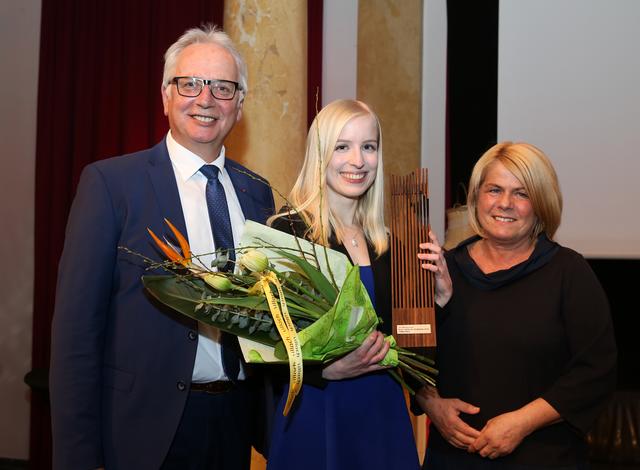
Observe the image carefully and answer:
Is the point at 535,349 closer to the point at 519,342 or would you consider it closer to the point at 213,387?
the point at 519,342

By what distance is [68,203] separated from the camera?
5.66 m

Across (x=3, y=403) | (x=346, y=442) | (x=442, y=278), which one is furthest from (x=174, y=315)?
(x=3, y=403)

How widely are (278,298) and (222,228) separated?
47cm

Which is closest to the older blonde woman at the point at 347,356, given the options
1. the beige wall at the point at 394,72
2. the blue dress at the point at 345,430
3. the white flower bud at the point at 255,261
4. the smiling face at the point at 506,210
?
the blue dress at the point at 345,430

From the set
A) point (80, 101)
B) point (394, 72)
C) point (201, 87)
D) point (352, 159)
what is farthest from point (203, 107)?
point (80, 101)

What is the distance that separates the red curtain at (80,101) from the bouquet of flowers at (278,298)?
13.0 ft

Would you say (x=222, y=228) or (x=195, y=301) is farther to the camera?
(x=222, y=228)

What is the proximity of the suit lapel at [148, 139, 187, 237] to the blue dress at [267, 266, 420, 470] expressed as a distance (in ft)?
1.87

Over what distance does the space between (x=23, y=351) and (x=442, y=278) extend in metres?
4.55

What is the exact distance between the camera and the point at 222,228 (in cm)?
214

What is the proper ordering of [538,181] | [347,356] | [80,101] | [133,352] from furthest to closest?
[80,101] < [538,181] < [133,352] < [347,356]

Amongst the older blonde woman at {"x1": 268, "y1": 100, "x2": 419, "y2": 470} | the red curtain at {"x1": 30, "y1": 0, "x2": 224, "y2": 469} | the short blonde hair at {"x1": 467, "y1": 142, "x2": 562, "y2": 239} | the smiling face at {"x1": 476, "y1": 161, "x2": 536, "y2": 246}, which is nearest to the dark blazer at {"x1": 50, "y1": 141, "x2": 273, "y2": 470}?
the older blonde woman at {"x1": 268, "y1": 100, "x2": 419, "y2": 470}

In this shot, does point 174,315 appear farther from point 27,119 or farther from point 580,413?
point 27,119

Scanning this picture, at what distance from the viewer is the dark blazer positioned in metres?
1.92
